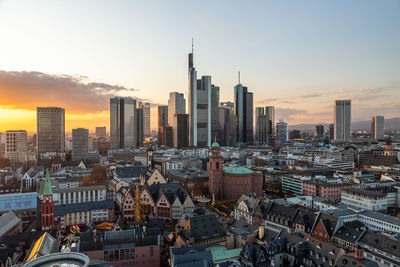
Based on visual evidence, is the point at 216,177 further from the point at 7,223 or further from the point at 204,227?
the point at 7,223

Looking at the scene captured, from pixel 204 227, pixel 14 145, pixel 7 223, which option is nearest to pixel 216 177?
pixel 204 227

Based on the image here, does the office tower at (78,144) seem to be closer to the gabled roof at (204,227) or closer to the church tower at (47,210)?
the church tower at (47,210)

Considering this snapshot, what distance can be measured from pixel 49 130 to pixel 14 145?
71.0 ft

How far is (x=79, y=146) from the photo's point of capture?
603 ft

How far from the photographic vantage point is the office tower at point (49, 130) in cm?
18925

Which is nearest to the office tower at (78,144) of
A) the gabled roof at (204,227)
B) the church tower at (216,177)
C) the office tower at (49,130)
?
the office tower at (49,130)

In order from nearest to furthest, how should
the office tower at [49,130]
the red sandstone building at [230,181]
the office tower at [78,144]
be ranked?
1. the red sandstone building at [230,181]
2. the office tower at [78,144]
3. the office tower at [49,130]

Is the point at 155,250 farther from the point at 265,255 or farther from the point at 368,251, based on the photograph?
the point at 368,251

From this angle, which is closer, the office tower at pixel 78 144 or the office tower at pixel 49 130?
the office tower at pixel 78 144

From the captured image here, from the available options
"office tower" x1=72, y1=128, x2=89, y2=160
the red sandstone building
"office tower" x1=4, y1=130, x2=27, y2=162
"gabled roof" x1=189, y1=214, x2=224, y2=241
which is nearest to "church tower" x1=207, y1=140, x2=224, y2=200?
the red sandstone building

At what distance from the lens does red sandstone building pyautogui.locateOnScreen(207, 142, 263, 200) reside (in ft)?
273

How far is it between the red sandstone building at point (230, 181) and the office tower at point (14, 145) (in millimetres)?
141137

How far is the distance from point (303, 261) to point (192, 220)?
1727 centimetres

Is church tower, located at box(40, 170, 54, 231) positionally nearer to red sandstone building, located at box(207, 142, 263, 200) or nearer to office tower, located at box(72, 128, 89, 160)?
red sandstone building, located at box(207, 142, 263, 200)
